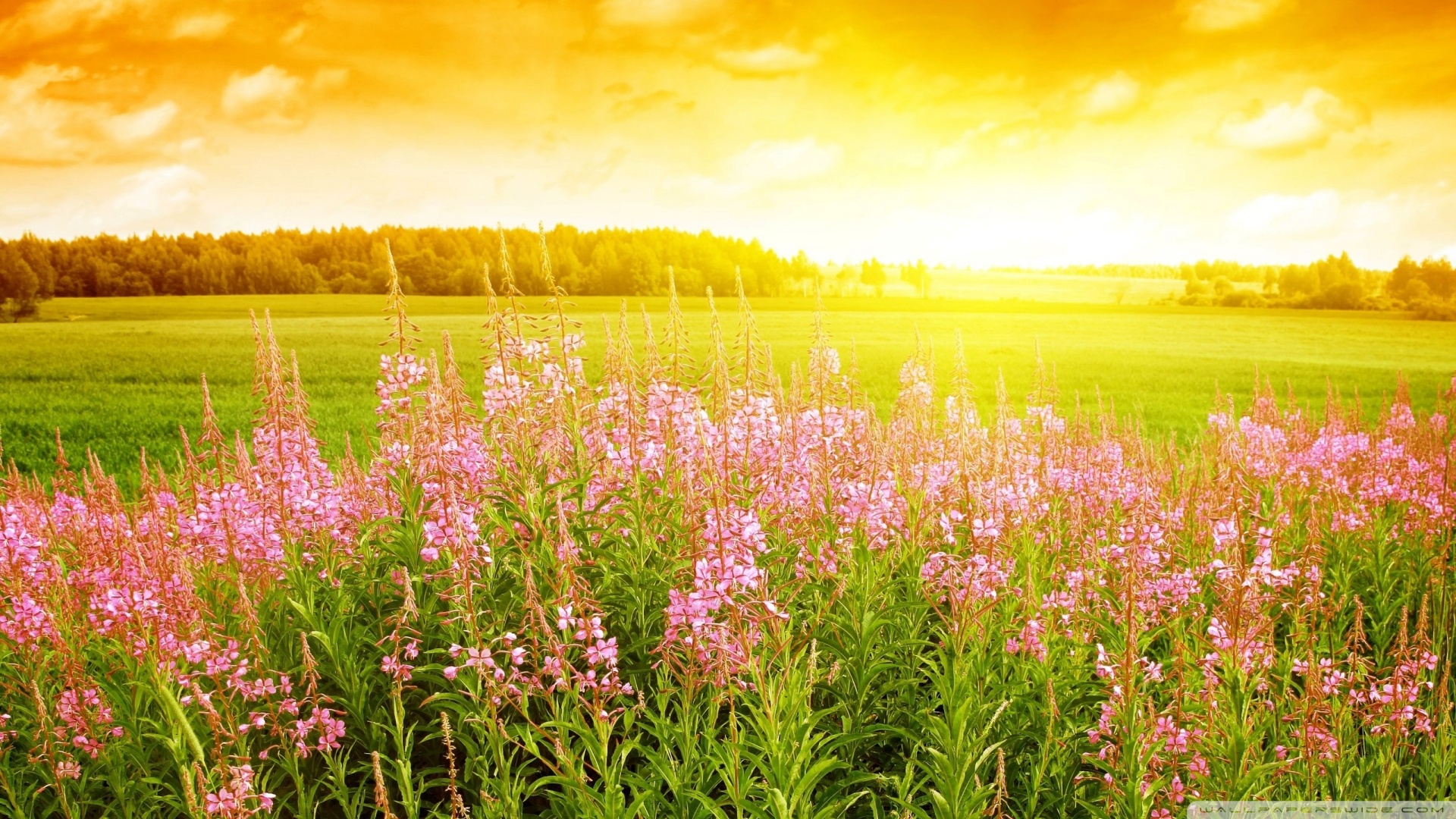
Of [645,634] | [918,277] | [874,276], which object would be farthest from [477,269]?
[918,277]

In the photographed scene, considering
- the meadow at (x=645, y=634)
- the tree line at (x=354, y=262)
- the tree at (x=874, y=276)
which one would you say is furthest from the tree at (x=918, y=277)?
the meadow at (x=645, y=634)

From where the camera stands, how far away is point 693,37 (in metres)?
19.0

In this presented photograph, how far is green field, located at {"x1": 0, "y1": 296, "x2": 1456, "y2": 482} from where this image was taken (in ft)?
53.7

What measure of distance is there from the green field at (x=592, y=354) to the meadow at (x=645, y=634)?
217cm

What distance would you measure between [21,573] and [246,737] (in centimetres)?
173

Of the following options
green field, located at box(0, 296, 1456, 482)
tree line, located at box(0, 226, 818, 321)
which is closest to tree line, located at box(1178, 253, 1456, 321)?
green field, located at box(0, 296, 1456, 482)

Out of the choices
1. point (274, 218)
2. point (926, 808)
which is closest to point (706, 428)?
point (926, 808)

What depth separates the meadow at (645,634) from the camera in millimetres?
2965

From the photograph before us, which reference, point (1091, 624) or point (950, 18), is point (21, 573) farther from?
point (950, 18)

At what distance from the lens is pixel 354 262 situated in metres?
26.7

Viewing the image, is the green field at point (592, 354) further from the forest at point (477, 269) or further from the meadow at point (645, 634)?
the meadow at point (645, 634)

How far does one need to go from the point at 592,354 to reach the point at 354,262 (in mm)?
8619

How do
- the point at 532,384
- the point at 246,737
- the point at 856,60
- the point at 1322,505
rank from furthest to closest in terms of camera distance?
1. the point at 856,60
2. the point at 1322,505
3. the point at 532,384
4. the point at 246,737

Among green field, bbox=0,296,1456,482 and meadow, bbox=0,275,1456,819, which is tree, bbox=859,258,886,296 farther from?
meadow, bbox=0,275,1456,819
